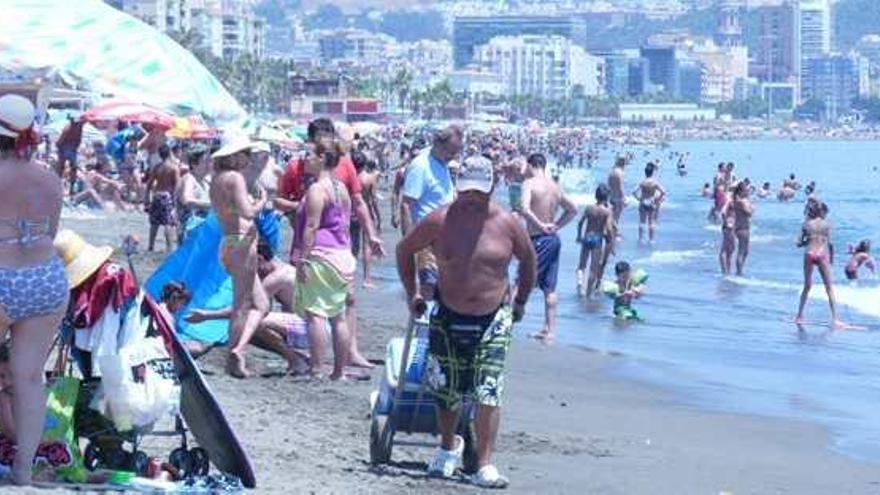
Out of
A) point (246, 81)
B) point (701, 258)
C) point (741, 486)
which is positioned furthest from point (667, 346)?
point (246, 81)

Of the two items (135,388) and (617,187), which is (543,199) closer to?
(135,388)

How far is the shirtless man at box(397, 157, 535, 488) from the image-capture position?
7883 mm

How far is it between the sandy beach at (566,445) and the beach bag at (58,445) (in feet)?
2.36

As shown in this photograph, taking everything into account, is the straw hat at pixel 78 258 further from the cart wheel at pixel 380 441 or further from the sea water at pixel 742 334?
the sea water at pixel 742 334

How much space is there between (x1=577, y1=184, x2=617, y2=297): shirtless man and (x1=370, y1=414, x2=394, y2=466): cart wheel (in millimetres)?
11518

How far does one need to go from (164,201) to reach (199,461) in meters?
13.5

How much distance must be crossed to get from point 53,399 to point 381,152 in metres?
48.6

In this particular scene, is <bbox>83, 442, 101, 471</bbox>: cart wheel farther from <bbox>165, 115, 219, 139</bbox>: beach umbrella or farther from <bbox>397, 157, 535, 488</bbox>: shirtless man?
<bbox>165, 115, 219, 139</bbox>: beach umbrella

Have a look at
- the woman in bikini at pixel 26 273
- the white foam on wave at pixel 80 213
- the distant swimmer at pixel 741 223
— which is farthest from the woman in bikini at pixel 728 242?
the woman in bikini at pixel 26 273

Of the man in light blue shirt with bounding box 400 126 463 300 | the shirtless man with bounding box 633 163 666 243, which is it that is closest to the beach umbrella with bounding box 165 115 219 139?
the shirtless man with bounding box 633 163 666 243

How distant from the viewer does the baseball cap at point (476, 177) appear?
791 cm

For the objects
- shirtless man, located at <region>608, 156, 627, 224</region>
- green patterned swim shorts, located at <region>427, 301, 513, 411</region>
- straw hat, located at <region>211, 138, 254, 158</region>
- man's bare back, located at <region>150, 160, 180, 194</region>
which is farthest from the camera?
shirtless man, located at <region>608, 156, 627, 224</region>

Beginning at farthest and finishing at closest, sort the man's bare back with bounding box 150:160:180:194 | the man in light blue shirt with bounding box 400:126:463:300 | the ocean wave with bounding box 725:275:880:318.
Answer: the ocean wave with bounding box 725:275:880:318
the man's bare back with bounding box 150:160:180:194
the man in light blue shirt with bounding box 400:126:463:300

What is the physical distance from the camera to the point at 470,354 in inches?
311
